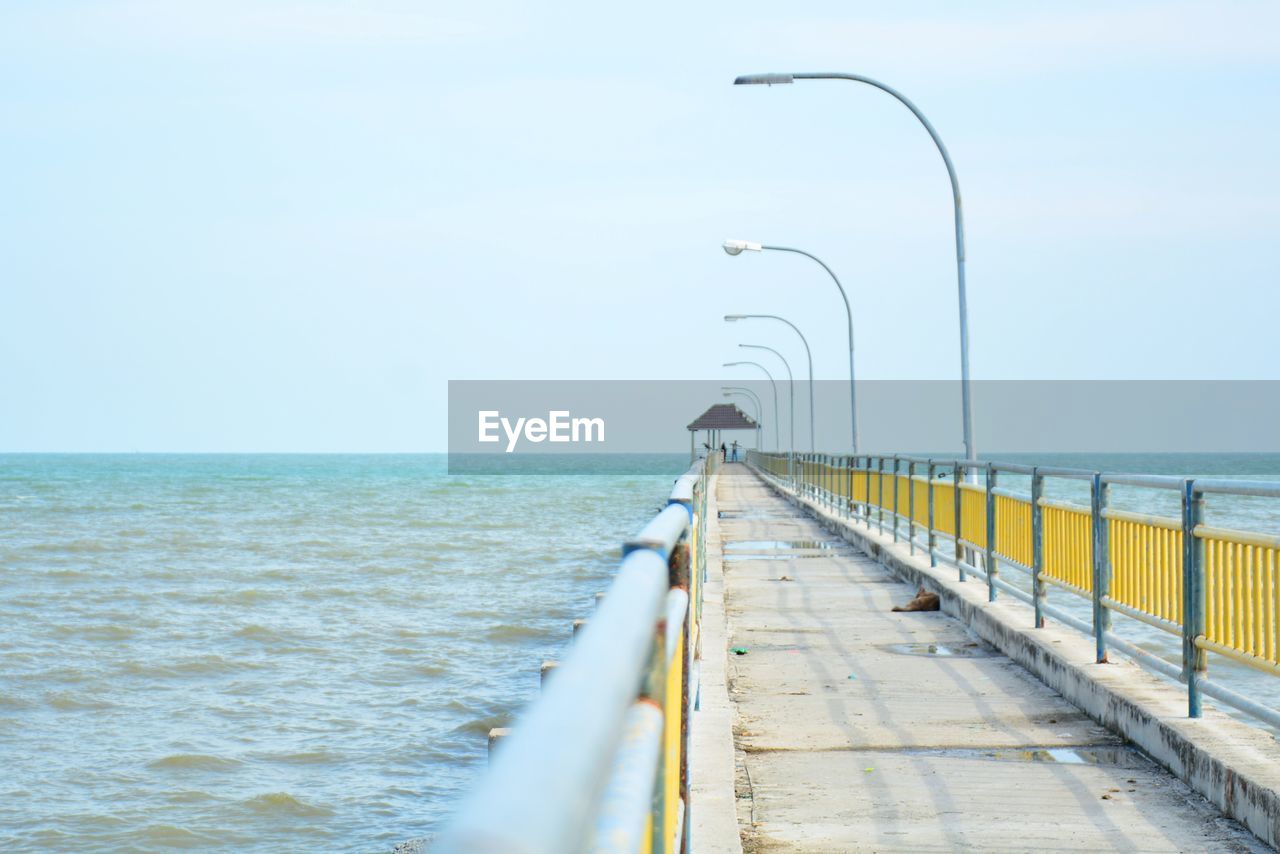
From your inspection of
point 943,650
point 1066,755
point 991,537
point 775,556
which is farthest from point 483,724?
point 775,556

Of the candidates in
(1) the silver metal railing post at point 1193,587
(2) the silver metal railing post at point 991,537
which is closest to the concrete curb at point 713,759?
(1) the silver metal railing post at point 1193,587

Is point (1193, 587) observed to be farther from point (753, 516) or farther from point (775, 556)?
point (753, 516)

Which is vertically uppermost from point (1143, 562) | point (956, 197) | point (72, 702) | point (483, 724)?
point (956, 197)

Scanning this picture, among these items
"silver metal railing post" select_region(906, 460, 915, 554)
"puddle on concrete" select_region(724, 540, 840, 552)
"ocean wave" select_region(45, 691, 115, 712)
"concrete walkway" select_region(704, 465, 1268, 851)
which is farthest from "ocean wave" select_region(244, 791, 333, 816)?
"puddle on concrete" select_region(724, 540, 840, 552)

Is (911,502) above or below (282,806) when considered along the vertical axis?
above

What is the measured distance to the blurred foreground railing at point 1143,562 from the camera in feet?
20.6

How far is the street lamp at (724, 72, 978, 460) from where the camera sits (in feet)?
61.0

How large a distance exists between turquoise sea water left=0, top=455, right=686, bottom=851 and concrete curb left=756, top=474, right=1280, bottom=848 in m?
4.32

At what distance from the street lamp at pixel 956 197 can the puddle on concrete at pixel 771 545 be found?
4.82 m

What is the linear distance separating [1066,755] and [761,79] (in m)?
12.8

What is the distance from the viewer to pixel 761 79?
732 inches

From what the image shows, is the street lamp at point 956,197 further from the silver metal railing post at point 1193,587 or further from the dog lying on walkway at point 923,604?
the silver metal railing post at point 1193,587

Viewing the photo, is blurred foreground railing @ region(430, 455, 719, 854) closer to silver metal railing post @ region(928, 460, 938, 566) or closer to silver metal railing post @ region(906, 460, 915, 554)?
silver metal railing post @ region(928, 460, 938, 566)

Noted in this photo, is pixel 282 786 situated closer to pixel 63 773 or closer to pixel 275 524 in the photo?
pixel 63 773
